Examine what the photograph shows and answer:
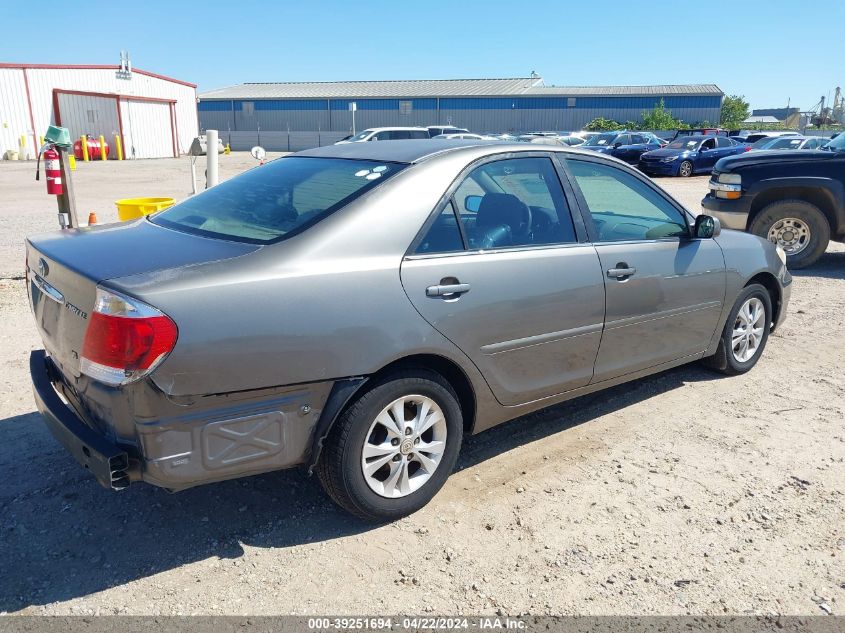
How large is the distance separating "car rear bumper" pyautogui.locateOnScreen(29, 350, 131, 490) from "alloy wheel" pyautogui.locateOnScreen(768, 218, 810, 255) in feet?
28.6

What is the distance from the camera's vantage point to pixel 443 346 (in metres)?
3.07

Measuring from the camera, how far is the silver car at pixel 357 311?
253 centimetres

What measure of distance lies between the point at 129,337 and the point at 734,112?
3149 inches

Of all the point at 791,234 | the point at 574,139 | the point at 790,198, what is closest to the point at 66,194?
the point at 790,198

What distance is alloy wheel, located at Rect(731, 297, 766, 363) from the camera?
16.3 feet

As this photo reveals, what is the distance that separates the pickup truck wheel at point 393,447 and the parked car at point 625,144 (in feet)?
86.8

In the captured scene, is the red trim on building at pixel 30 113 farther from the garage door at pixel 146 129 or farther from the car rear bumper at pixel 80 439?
the car rear bumper at pixel 80 439

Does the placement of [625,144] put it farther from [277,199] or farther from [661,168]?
[277,199]

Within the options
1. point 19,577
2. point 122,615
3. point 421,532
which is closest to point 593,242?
point 421,532

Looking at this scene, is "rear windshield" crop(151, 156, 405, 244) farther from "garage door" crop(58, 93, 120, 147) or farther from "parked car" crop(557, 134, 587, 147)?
Result: "garage door" crop(58, 93, 120, 147)

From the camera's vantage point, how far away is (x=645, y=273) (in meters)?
3.98

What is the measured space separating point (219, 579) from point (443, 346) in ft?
4.33

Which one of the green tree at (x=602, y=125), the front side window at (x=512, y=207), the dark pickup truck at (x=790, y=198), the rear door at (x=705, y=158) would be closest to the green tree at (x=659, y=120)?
the green tree at (x=602, y=125)

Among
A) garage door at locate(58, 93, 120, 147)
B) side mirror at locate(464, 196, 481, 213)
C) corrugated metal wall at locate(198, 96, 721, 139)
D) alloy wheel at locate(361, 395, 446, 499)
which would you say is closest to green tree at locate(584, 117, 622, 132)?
corrugated metal wall at locate(198, 96, 721, 139)
